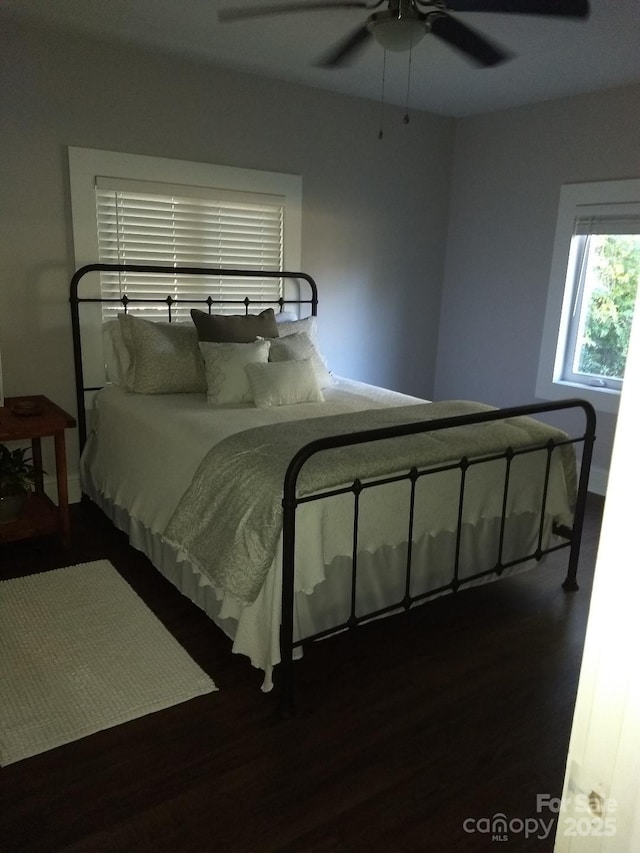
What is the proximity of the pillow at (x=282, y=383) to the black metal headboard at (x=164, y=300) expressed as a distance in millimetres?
896

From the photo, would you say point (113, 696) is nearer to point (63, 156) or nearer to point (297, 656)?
point (297, 656)

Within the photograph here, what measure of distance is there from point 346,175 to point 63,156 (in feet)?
5.92

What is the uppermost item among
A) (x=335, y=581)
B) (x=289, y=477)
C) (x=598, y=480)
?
(x=289, y=477)

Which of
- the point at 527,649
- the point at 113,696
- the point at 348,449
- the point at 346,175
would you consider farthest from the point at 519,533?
the point at 346,175

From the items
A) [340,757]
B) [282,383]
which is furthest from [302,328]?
[340,757]

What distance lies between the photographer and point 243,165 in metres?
3.80

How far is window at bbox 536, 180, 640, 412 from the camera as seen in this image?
3.84 metres

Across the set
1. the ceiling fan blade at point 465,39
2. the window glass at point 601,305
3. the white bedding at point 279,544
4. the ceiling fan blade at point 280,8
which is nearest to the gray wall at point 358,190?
the window glass at point 601,305

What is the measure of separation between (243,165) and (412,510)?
2.53 m

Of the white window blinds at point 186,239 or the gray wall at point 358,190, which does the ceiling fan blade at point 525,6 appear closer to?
the gray wall at point 358,190

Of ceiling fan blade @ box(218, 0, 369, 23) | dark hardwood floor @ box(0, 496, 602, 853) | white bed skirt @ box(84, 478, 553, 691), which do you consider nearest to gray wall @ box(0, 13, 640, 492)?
ceiling fan blade @ box(218, 0, 369, 23)

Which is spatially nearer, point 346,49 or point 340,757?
point 340,757

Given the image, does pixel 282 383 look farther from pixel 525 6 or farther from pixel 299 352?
pixel 525 6

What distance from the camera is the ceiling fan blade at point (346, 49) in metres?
2.72
